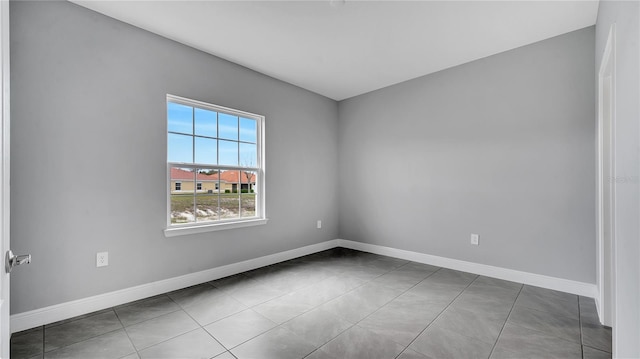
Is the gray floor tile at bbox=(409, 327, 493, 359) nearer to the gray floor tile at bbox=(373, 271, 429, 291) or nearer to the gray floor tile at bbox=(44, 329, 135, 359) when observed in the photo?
the gray floor tile at bbox=(373, 271, 429, 291)

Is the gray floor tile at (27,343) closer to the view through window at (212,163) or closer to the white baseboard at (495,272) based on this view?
the view through window at (212,163)

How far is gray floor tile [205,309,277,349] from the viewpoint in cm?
201

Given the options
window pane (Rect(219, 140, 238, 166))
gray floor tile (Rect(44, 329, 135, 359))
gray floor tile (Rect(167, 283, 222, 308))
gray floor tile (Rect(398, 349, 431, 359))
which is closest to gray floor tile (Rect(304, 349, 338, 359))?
gray floor tile (Rect(398, 349, 431, 359))

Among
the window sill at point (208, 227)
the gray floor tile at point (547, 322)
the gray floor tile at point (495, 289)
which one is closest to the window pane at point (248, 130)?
the window sill at point (208, 227)

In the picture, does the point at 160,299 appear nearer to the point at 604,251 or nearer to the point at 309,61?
the point at 309,61

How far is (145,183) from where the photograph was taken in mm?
2717

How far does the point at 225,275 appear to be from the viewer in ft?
10.8

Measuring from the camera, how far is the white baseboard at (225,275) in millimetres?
2199

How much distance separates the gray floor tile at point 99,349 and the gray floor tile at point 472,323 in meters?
2.20

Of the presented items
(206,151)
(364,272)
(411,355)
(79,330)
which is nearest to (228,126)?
(206,151)

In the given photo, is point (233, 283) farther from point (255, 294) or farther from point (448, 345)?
point (448, 345)

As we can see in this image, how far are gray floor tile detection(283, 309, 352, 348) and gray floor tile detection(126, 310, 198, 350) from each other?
780 mm

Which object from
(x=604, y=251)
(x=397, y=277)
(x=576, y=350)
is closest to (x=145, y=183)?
(x=397, y=277)

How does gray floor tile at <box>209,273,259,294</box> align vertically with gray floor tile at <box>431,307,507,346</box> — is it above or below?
above
